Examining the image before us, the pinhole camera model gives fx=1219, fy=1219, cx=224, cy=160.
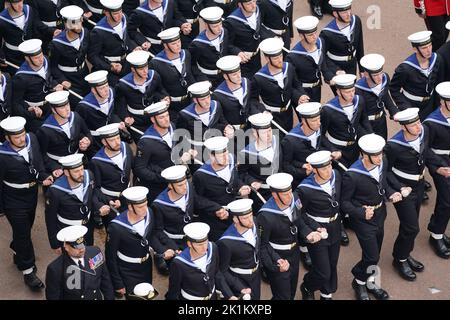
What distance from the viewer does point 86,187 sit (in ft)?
43.4

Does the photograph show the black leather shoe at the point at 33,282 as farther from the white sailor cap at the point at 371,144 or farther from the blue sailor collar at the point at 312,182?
the white sailor cap at the point at 371,144

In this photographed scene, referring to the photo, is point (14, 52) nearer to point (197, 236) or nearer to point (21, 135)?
point (21, 135)

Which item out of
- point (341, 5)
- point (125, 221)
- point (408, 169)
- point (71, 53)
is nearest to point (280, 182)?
point (125, 221)

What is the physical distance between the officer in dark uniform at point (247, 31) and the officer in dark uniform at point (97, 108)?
2.01 m

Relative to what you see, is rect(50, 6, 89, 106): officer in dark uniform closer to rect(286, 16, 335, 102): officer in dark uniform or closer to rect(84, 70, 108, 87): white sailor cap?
rect(84, 70, 108, 87): white sailor cap

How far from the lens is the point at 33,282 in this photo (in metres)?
13.8

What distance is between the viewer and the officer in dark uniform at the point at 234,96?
14.5 m

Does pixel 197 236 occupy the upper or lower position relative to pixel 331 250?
upper

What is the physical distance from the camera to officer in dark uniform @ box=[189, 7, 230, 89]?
50.4 ft

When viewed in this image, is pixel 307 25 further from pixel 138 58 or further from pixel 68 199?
pixel 68 199

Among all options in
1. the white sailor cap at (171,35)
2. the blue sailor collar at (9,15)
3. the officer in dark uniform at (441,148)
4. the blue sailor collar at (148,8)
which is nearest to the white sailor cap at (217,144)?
the white sailor cap at (171,35)

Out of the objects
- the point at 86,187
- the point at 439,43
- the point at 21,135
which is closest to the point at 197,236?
the point at 86,187

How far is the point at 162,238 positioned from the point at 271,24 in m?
4.54

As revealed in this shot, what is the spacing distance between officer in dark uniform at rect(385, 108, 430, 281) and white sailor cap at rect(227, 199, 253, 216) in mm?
1975
